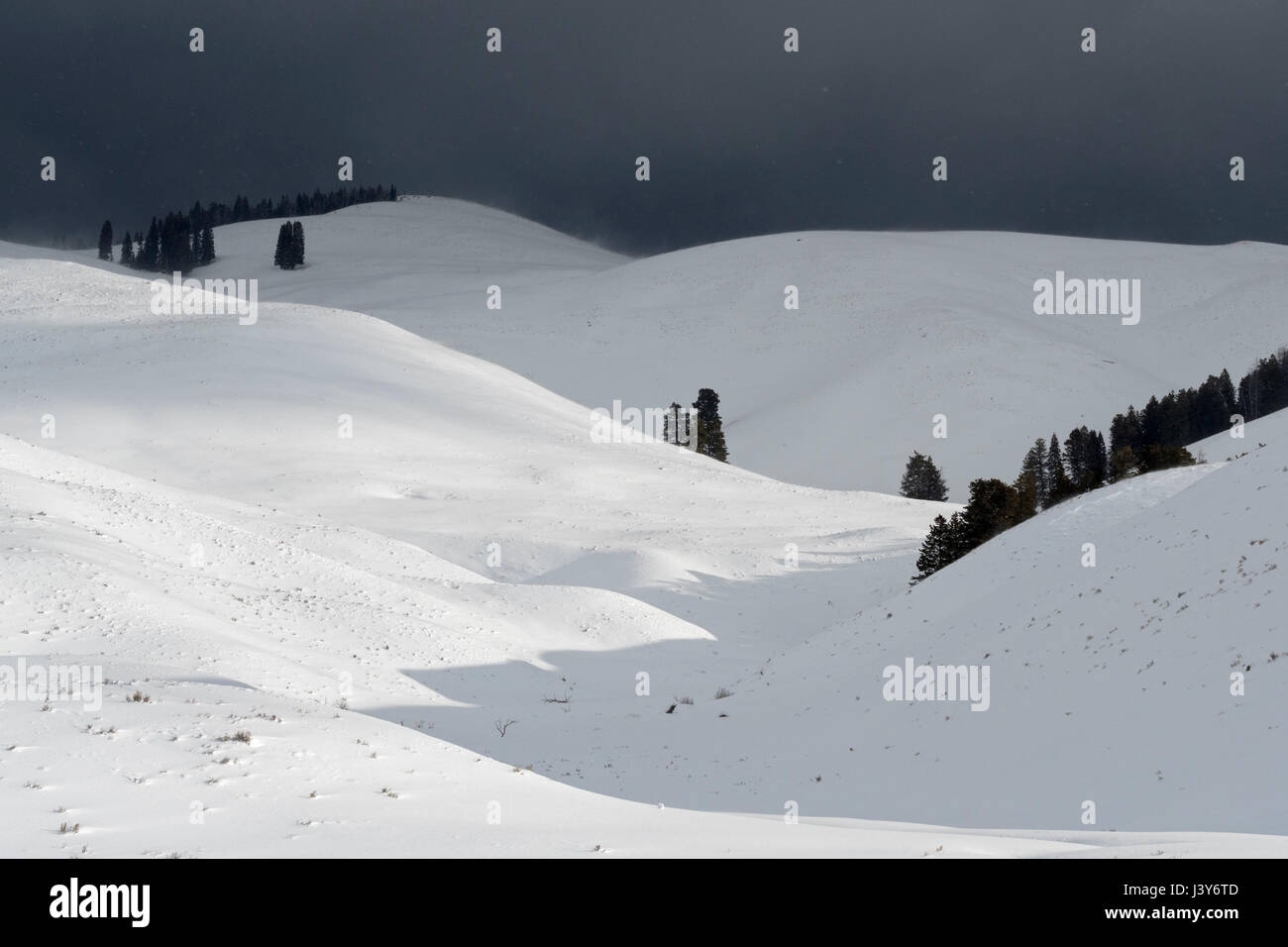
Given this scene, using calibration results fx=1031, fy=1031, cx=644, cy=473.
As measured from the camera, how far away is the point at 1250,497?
21203mm

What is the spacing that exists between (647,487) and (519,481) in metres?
8.13

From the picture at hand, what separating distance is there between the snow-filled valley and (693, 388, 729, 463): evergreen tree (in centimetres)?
1254

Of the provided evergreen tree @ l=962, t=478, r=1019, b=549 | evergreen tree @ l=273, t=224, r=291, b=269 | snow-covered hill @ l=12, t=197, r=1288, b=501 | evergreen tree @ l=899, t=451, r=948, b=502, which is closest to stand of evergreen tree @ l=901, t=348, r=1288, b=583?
evergreen tree @ l=962, t=478, r=1019, b=549

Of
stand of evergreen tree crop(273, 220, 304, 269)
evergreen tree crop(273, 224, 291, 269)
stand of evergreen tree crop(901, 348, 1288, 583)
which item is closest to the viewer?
stand of evergreen tree crop(901, 348, 1288, 583)

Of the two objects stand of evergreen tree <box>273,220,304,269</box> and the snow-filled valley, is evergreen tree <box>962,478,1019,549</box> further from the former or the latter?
stand of evergreen tree <box>273,220,304,269</box>

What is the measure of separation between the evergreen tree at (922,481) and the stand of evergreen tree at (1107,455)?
200 millimetres

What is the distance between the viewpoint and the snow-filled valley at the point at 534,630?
37.8 feet

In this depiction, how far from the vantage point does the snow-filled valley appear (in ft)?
37.8

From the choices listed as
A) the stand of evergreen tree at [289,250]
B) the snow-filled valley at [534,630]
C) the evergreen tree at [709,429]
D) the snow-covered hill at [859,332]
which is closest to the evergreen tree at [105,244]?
the snow-covered hill at [859,332]

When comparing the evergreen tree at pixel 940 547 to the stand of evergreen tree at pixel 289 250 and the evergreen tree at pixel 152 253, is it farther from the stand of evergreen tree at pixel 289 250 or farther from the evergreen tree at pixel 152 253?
the evergreen tree at pixel 152 253
